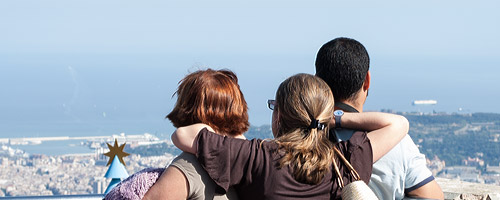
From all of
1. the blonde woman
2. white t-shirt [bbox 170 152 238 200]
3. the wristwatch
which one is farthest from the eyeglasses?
white t-shirt [bbox 170 152 238 200]

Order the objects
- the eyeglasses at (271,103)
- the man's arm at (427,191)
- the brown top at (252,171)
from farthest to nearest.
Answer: the man's arm at (427,191)
the eyeglasses at (271,103)
the brown top at (252,171)

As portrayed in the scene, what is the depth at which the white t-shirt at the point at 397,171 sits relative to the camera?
7.70ft

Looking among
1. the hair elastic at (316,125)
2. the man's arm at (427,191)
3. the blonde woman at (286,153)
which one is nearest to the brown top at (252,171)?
the blonde woman at (286,153)

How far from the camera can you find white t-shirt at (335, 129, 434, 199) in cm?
235

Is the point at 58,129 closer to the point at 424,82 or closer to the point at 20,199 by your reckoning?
the point at 20,199

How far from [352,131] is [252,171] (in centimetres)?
38

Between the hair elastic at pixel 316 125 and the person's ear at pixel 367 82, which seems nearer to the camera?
the hair elastic at pixel 316 125

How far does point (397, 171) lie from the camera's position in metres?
2.35

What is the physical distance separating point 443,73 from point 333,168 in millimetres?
190491

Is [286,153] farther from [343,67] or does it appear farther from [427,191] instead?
[427,191]

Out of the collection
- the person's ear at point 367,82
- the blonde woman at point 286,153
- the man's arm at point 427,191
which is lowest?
the man's arm at point 427,191

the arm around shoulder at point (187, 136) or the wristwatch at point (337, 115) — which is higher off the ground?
the wristwatch at point (337, 115)

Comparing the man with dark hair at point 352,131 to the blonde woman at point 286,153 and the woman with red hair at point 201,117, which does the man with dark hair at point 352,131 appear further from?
the woman with red hair at point 201,117

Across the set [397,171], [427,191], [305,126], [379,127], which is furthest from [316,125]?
[427,191]
